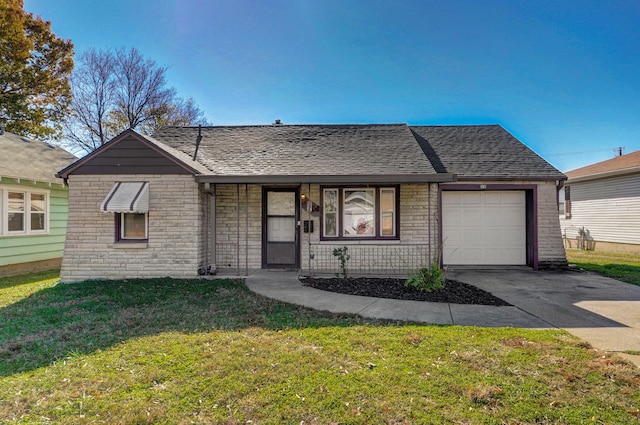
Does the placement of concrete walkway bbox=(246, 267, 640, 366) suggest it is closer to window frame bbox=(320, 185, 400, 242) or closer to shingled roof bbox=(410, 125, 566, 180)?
window frame bbox=(320, 185, 400, 242)

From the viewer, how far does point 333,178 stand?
25.0ft

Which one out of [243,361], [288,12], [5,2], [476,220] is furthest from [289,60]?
[5,2]

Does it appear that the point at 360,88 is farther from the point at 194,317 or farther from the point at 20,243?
the point at 20,243

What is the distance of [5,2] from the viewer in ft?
53.5

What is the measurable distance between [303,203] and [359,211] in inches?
61.9

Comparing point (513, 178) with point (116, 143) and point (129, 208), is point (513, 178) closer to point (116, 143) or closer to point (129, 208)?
point (129, 208)

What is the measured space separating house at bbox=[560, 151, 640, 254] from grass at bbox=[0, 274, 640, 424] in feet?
41.3

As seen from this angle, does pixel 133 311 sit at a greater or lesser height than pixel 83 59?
lesser

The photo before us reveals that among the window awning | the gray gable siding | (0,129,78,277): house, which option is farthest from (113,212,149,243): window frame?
(0,129,78,277): house

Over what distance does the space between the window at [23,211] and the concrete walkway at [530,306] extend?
7.24 m

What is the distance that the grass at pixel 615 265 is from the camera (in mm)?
8373

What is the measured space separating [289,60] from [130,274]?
1002 centimetres

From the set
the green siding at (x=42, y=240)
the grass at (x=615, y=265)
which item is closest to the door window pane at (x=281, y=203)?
the green siding at (x=42, y=240)

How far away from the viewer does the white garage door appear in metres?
9.72
